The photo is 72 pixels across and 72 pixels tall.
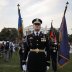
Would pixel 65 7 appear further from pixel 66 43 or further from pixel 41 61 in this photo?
pixel 41 61

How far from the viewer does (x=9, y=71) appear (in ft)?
64.7

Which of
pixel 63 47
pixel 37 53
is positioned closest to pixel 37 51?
pixel 37 53

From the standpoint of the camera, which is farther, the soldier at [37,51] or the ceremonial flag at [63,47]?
the ceremonial flag at [63,47]

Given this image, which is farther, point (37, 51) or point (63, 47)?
point (63, 47)

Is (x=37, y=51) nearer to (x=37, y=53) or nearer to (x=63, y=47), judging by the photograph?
(x=37, y=53)

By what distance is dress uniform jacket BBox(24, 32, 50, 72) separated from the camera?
8.63m

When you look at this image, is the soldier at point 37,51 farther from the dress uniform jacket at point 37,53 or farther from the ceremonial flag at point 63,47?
the ceremonial flag at point 63,47

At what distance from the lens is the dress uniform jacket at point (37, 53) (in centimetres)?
863

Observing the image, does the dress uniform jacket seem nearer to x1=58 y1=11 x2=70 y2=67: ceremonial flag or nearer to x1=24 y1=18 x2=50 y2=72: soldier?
x1=24 y1=18 x2=50 y2=72: soldier

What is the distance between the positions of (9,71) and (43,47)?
36.7ft

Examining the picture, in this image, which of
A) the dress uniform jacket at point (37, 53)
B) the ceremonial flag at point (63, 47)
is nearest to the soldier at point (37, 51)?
the dress uniform jacket at point (37, 53)

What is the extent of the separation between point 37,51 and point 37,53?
49 mm

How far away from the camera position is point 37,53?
8680mm

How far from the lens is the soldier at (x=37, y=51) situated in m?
8.63
